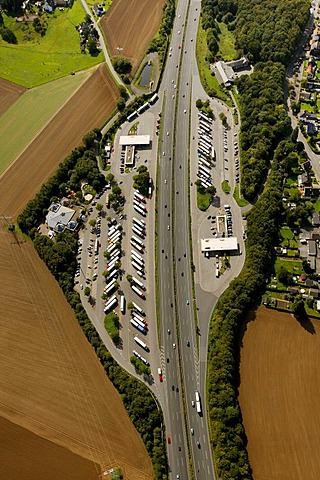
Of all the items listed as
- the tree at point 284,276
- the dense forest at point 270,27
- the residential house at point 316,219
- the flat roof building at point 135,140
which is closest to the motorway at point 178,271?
the flat roof building at point 135,140

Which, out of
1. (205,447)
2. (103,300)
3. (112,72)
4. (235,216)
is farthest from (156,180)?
(205,447)

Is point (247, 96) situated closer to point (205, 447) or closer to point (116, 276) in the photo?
point (116, 276)

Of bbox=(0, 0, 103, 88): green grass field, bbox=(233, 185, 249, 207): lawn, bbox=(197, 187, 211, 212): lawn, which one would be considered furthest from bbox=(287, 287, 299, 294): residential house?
bbox=(0, 0, 103, 88): green grass field

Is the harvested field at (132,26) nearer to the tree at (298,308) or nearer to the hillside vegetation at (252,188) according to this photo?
the hillside vegetation at (252,188)

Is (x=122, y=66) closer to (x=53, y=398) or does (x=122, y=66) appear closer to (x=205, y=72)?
(x=205, y=72)

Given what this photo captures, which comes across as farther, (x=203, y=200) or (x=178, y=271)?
(x=203, y=200)

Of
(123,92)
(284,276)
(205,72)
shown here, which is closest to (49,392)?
(284,276)
